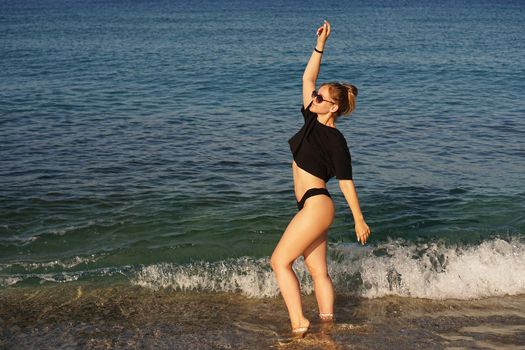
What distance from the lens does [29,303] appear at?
7.80 m

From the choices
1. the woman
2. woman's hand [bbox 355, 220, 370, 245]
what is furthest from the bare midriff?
woman's hand [bbox 355, 220, 370, 245]

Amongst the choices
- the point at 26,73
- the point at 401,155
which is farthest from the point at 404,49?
the point at 401,155

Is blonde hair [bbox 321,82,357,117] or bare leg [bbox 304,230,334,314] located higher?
blonde hair [bbox 321,82,357,117]

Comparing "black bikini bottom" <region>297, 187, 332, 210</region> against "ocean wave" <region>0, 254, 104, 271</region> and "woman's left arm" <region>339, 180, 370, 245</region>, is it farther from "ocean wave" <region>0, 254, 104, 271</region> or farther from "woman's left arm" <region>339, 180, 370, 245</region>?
"ocean wave" <region>0, 254, 104, 271</region>

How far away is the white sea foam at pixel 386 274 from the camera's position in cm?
834

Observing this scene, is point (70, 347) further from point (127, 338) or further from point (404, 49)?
point (404, 49)

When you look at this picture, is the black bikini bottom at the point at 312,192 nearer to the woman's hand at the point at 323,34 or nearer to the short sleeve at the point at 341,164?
the short sleeve at the point at 341,164

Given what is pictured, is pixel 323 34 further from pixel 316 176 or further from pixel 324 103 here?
pixel 316 176

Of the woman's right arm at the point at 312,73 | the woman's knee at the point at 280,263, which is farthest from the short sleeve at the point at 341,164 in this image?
the woman's knee at the point at 280,263

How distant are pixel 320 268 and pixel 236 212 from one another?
475cm

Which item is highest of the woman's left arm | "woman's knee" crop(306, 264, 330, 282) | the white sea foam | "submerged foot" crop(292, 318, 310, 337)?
the woman's left arm

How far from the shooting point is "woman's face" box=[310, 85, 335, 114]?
6.12 meters

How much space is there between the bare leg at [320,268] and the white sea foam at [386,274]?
1.69 meters

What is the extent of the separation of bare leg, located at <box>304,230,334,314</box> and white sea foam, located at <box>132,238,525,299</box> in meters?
1.69
